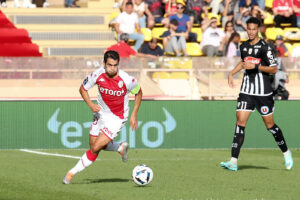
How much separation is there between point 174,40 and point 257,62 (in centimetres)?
1016

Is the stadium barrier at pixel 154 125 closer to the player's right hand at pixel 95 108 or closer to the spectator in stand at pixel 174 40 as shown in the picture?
the spectator in stand at pixel 174 40

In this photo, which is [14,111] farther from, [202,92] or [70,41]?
[70,41]

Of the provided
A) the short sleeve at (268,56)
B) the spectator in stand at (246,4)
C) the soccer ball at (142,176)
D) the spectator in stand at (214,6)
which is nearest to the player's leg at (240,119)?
the short sleeve at (268,56)

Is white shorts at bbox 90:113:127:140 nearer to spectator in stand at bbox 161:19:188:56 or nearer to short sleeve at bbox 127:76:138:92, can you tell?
short sleeve at bbox 127:76:138:92

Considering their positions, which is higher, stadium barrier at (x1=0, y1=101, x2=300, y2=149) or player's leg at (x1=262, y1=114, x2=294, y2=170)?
player's leg at (x1=262, y1=114, x2=294, y2=170)

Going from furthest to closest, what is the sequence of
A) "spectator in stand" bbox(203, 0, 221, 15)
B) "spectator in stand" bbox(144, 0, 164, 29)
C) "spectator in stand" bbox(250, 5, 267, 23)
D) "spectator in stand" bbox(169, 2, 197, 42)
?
"spectator in stand" bbox(203, 0, 221, 15) → "spectator in stand" bbox(144, 0, 164, 29) → "spectator in stand" bbox(250, 5, 267, 23) → "spectator in stand" bbox(169, 2, 197, 42)

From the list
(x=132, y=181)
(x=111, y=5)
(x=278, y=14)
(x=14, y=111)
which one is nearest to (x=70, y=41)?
(x=111, y=5)

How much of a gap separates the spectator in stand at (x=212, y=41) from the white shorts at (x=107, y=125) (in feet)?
37.3

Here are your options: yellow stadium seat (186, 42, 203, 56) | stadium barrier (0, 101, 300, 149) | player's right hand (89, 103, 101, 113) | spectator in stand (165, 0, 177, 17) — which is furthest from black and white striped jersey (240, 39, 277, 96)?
spectator in stand (165, 0, 177, 17)

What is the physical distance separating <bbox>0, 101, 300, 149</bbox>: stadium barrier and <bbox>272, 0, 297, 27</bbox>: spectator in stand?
774cm

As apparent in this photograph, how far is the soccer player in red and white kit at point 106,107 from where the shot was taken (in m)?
9.98

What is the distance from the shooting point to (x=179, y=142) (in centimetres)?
1667

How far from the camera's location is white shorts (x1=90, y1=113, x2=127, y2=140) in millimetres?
10094

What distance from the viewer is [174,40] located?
71.2 ft
